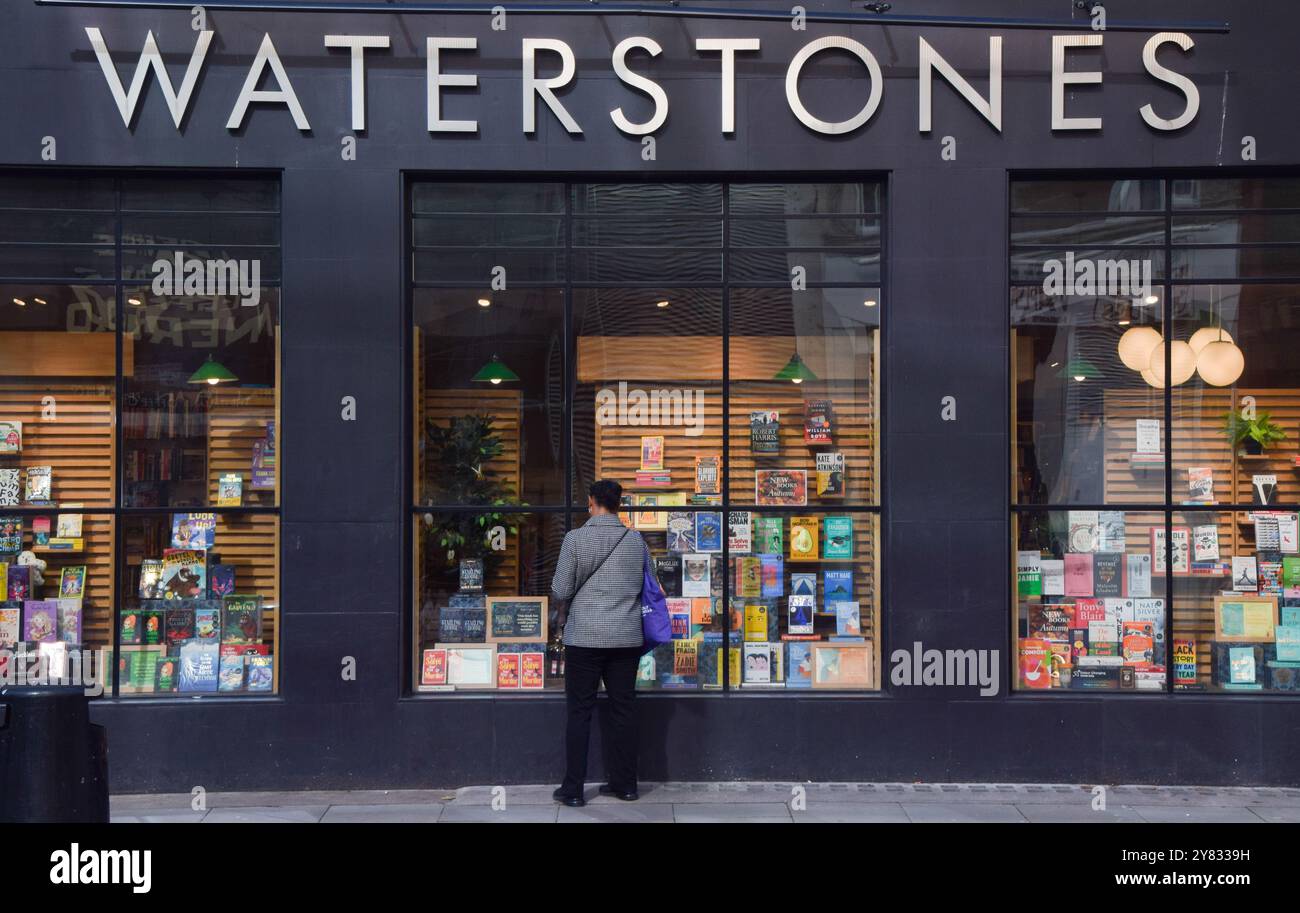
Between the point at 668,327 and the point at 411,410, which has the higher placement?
the point at 668,327

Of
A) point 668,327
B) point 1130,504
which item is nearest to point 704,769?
point 668,327

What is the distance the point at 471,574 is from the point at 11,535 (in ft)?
11.0

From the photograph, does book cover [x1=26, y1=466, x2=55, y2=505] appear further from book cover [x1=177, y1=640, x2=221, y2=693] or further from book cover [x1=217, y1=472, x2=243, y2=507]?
book cover [x1=177, y1=640, x2=221, y2=693]

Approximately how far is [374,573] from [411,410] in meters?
1.20

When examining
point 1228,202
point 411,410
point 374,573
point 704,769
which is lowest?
point 704,769

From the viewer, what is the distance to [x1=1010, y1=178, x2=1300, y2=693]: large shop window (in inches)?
299

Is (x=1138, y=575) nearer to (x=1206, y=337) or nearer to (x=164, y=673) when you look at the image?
(x=1206, y=337)

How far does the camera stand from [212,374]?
7.57 m

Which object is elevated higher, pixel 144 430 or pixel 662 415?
pixel 662 415

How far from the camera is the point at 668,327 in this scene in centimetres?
771

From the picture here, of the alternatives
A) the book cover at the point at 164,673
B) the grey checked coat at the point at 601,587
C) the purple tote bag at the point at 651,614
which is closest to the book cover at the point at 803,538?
the purple tote bag at the point at 651,614

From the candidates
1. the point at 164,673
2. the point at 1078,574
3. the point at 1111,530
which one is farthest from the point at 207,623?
the point at 1111,530

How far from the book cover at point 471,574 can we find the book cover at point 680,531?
1.42 m

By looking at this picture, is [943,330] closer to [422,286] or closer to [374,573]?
[422,286]
